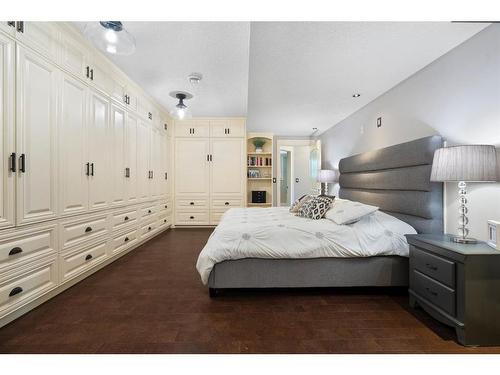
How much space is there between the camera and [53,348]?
1.32m

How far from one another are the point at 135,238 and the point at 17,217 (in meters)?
1.84

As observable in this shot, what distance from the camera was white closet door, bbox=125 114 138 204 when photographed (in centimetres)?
304

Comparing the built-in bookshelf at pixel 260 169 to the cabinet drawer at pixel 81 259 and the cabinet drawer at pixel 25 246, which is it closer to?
the cabinet drawer at pixel 81 259

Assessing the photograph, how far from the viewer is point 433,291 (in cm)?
151

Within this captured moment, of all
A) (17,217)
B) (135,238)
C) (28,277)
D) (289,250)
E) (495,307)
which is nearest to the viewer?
(495,307)

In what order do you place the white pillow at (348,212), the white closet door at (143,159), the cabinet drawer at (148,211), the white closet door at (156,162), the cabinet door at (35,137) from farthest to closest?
the white closet door at (156,162) → the cabinet drawer at (148,211) → the white closet door at (143,159) → the white pillow at (348,212) → the cabinet door at (35,137)

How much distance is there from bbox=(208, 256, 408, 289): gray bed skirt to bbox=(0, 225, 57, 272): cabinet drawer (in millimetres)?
1331

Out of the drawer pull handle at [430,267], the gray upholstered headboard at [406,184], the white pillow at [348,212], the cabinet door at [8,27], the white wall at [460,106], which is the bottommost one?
the drawer pull handle at [430,267]

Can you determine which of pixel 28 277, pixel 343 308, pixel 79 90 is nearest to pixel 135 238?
pixel 28 277

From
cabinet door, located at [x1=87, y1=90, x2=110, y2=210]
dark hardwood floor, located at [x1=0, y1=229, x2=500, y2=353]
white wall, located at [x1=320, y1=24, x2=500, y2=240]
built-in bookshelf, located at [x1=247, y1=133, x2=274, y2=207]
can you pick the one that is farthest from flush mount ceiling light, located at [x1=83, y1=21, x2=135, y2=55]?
built-in bookshelf, located at [x1=247, y1=133, x2=274, y2=207]

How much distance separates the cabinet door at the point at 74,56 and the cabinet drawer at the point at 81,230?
1.40 metres

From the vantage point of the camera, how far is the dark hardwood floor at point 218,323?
4.34ft

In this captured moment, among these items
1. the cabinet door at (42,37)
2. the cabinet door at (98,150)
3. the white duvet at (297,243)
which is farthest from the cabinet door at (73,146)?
the white duvet at (297,243)
